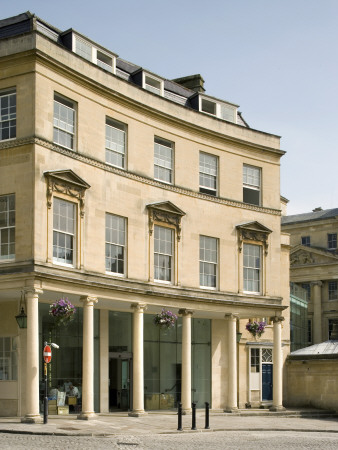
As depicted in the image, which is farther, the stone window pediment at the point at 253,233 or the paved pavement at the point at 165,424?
the stone window pediment at the point at 253,233

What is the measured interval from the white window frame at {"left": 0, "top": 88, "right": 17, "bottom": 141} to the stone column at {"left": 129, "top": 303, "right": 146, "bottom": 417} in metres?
8.42

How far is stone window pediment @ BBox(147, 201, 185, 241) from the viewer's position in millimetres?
33562

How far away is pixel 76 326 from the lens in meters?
32.7

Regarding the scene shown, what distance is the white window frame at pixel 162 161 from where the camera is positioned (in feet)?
113

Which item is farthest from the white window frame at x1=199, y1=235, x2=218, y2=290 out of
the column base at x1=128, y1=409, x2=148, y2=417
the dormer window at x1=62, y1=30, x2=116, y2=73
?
the dormer window at x1=62, y1=30, x2=116, y2=73

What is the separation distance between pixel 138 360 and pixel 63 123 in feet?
31.2

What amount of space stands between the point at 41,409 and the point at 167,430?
228 inches

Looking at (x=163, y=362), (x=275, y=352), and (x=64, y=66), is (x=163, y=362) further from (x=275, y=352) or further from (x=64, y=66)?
(x=64, y=66)

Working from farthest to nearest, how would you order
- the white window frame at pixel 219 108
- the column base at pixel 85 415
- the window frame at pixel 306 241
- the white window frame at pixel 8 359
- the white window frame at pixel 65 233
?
the window frame at pixel 306 241
the white window frame at pixel 219 108
the white window frame at pixel 8 359
the column base at pixel 85 415
the white window frame at pixel 65 233

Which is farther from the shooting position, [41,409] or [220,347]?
[220,347]

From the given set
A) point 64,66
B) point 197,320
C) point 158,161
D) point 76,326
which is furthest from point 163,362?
point 64,66

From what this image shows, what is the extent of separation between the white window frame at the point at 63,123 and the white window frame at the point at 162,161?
505 cm

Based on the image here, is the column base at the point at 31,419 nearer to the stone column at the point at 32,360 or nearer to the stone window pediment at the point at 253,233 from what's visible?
the stone column at the point at 32,360

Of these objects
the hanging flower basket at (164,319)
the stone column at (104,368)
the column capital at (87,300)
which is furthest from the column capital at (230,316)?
the column capital at (87,300)
